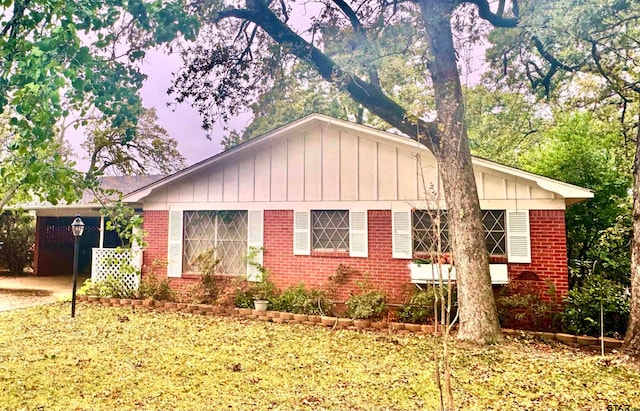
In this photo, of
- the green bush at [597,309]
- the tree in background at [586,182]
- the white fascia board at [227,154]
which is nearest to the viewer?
the green bush at [597,309]

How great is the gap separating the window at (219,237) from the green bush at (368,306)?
2.81m

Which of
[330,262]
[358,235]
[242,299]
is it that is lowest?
[242,299]

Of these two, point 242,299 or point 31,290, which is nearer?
point 242,299

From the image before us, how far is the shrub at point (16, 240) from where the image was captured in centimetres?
1537

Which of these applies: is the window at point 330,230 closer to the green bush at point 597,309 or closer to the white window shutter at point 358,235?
the white window shutter at point 358,235

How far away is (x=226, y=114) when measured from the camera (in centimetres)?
852

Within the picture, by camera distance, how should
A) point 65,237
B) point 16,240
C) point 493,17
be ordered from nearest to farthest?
point 493,17 < point 16,240 < point 65,237

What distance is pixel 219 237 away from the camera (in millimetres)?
9453

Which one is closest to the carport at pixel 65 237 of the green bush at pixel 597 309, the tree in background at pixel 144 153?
the tree in background at pixel 144 153

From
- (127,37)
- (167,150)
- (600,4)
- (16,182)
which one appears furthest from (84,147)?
(600,4)

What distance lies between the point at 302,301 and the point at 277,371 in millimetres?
3158

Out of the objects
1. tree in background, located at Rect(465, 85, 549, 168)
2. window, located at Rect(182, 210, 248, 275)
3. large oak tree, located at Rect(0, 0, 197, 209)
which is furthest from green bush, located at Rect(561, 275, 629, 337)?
tree in background, located at Rect(465, 85, 549, 168)

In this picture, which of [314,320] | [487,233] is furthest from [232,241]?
[487,233]

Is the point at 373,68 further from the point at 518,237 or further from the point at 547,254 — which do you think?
the point at 547,254
